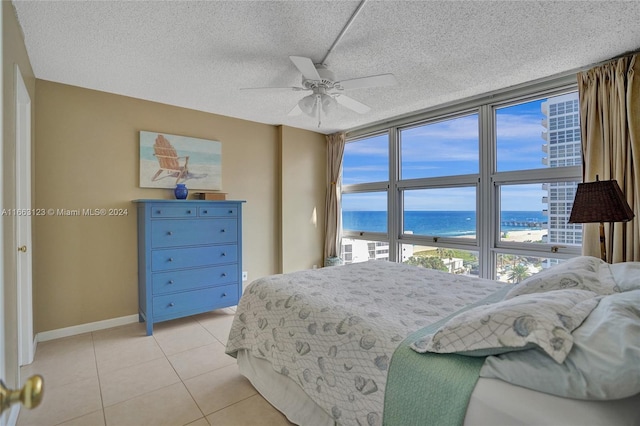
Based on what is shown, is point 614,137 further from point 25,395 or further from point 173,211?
point 173,211

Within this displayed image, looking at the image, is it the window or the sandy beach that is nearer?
A: the window

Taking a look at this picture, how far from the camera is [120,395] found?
1974 millimetres

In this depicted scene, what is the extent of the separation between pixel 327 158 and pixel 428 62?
2.50 metres

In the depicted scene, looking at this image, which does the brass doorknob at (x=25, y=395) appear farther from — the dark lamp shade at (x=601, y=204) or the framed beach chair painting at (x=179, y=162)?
the framed beach chair painting at (x=179, y=162)

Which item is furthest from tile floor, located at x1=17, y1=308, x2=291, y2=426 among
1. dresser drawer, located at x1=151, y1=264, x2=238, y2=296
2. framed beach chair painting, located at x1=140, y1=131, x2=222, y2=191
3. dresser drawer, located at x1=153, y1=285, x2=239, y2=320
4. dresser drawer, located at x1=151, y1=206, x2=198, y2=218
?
framed beach chair painting, located at x1=140, y1=131, x2=222, y2=191

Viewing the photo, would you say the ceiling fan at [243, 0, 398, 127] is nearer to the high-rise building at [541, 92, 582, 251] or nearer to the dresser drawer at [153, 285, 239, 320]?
the high-rise building at [541, 92, 582, 251]

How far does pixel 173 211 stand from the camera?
10.0 feet

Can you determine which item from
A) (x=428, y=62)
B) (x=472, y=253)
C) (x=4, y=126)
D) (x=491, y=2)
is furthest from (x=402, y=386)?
(x=472, y=253)

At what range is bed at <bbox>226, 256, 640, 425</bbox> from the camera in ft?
2.92

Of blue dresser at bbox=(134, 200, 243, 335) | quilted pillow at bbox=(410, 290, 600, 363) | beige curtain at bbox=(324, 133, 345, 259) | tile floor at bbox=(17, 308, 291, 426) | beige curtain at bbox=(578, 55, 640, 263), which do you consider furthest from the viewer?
beige curtain at bbox=(324, 133, 345, 259)

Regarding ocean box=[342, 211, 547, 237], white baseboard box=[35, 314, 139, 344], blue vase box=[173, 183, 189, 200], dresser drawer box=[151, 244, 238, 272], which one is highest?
blue vase box=[173, 183, 189, 200]

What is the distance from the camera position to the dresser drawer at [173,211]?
2959mm

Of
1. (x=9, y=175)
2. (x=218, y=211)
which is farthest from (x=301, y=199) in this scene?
(x=9, y=175)

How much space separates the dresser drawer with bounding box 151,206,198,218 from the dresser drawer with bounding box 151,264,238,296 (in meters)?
0.58
